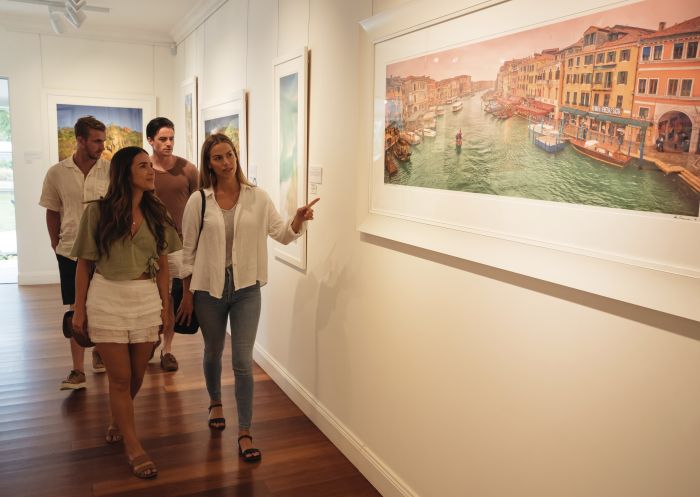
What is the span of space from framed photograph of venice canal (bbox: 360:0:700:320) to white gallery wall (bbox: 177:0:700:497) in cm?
12

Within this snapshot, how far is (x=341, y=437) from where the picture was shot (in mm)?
3383

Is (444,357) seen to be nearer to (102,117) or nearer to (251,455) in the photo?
(251,455)

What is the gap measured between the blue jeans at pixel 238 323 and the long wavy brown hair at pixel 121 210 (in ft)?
1.34

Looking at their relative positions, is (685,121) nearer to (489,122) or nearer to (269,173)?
(489,122)

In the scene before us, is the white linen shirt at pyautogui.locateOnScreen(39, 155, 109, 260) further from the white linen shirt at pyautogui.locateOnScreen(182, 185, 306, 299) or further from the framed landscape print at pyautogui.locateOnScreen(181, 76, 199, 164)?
the framed landscape print at pyautogui.locateOnScreen(181, 76, 199, 164)

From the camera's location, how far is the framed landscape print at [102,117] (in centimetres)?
761

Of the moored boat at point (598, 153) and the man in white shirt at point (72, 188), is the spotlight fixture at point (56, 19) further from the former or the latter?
the moored boat at point (598, 153)

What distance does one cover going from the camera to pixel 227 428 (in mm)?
3686

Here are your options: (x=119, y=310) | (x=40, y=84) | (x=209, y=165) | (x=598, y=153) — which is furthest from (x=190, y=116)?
(x=598, y=153)

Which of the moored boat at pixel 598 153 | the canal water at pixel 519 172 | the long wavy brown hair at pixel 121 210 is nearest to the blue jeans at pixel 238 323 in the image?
the long wavy brown hair at pixel 121 210

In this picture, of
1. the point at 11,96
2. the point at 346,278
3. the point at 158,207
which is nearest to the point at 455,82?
the point at 346,278

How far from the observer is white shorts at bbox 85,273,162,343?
2.90 meters

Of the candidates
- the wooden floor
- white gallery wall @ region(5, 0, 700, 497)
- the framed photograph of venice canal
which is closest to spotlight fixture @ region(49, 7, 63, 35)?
white gallery wall @ region(5, 0, 700, 497)

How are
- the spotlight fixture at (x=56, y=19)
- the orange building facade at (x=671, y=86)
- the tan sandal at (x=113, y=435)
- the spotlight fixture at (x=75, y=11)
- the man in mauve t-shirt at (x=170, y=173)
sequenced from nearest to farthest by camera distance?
the orange building facade at (x=671, y=86) → the tan sandal at (x=113, y=435) → the man in mauve t-shirt at (x=170, y=173) → the spotlight fixture at (x=75, y=11) → the spotlight fixture at (x=56, y=19)
